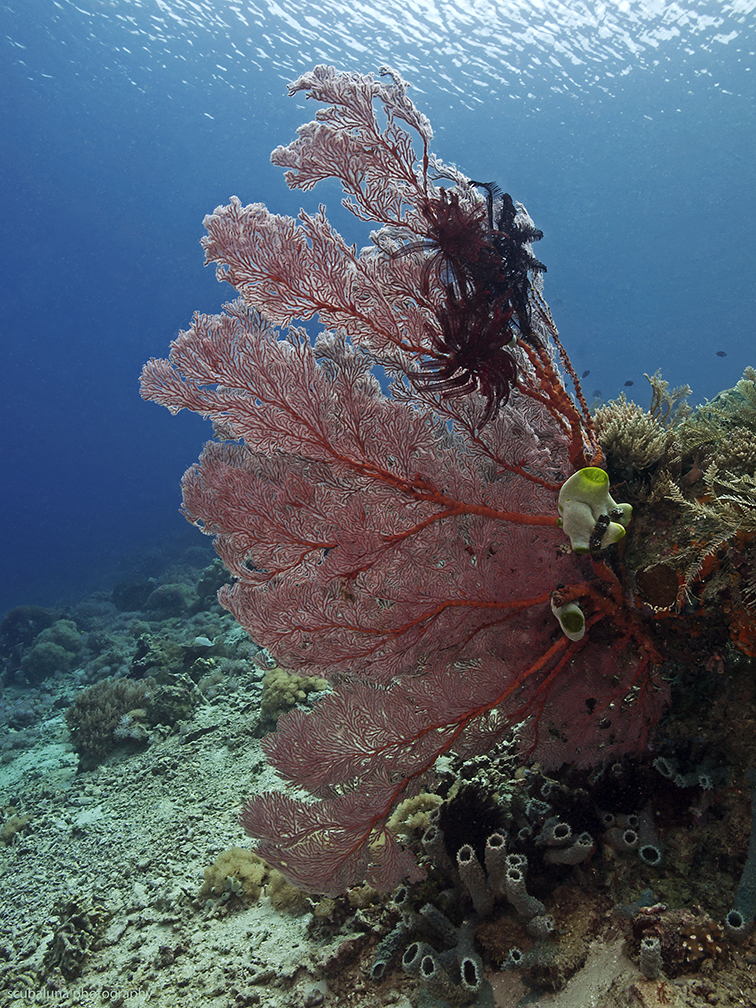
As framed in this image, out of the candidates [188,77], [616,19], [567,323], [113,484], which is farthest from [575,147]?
[113,484]

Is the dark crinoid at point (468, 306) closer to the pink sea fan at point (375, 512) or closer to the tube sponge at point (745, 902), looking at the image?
the pink sea fan at point (375, 512)

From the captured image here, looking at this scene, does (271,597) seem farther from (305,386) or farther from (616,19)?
(616,19)

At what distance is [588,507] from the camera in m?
2.14

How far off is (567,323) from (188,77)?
103 meters

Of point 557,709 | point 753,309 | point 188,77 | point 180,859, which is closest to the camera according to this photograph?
point 557,709

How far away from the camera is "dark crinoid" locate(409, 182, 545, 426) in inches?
92.7

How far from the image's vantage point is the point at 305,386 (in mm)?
2523

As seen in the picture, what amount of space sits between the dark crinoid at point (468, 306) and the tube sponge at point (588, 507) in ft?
2.03

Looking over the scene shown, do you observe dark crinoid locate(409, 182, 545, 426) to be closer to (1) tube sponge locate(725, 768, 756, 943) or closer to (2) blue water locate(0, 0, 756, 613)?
(1) tube sponge locate(725, 768, 756, 943)

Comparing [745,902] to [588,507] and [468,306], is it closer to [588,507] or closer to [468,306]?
[588,507]

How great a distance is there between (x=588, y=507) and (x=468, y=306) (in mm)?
1127

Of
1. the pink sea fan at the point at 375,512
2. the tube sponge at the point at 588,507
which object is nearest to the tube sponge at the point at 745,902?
the pink sea fan at the point at 375,512

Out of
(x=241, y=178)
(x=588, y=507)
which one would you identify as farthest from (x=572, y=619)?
(x=241, y=178)

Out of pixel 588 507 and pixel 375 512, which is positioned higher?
pixel 588 507
